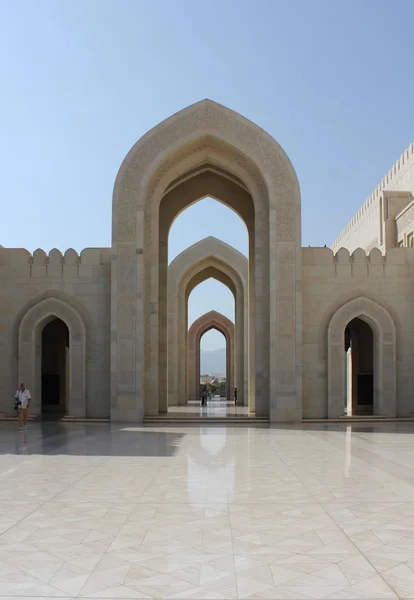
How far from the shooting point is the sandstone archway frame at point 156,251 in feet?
51.5

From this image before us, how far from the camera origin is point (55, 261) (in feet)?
54.9

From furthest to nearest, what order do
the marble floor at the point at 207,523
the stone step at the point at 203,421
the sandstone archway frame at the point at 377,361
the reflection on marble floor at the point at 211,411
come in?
the reflection on marble floor at the point at 211,411 < the sandstone archway frame at the point at 377,361 < the stone step at the point at 203,421 < the marble floor at the point at 207,523

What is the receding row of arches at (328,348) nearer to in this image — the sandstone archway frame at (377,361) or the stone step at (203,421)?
the sandstone archway frame at (377,361)

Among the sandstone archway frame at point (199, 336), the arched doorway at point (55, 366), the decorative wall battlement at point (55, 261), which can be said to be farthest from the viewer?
the sandstone archway frame at point (199, 336)

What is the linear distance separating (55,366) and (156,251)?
6941 mm

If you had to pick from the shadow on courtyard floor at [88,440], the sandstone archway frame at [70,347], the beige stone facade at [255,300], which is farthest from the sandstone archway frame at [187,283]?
the shadow on courtyard floor at [88,440]

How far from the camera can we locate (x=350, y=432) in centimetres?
1320

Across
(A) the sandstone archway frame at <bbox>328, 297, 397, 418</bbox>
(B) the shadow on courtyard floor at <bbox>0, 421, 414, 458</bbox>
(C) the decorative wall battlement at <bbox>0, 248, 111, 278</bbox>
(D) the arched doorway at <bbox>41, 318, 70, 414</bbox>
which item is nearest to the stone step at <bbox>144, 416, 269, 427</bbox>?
(B) the shadow on courtyard floor at <bbox>0, 421, 414, 458</bbox>

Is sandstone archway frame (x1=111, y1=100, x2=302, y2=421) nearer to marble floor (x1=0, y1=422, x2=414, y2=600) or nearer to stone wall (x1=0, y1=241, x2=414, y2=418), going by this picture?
stone wall (x1=0, y1=241, x2=414, y2=418)

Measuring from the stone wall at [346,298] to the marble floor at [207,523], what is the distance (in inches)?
228

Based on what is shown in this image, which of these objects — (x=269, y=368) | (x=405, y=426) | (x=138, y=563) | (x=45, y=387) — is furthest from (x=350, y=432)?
(x=45, y=387)

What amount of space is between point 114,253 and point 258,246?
332cm

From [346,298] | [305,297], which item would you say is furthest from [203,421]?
[346,298]

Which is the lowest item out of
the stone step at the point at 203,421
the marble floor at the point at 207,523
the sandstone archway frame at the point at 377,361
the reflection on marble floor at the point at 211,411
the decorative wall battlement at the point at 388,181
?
the reflection on marble floor at the point at 211,411
